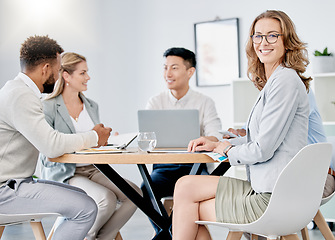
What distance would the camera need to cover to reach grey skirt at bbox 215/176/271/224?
73.2 inches

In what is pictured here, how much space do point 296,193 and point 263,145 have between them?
0.72 feet

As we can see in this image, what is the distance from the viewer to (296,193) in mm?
1821


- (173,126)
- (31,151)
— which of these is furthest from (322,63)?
(31,151)

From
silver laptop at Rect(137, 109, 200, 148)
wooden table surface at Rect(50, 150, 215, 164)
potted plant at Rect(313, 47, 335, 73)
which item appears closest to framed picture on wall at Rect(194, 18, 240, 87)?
potted plant at Rect(313, 47, 335, 73)

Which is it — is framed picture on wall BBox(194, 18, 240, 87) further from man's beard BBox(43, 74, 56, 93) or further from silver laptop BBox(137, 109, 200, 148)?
man's beard BBox(43, 74, 56, 93)

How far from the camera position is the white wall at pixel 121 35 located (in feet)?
16.1

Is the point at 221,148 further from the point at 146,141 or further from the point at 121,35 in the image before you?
the point at 121,35

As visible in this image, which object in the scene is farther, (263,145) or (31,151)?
(31,151)

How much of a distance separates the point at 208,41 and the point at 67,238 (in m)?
3.37

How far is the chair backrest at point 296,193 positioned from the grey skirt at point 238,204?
0.15ft

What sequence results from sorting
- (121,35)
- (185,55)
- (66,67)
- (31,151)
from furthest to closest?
1. (121,35)
2. (185,55)
3. (66,67)
4. (31,151)

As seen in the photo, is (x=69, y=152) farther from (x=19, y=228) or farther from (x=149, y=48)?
(x=149, y=48)

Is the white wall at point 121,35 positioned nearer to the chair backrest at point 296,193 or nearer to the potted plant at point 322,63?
the potted plant at point 322,63

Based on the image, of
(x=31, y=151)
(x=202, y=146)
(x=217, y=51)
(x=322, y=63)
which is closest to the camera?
(x=202, y=146)
